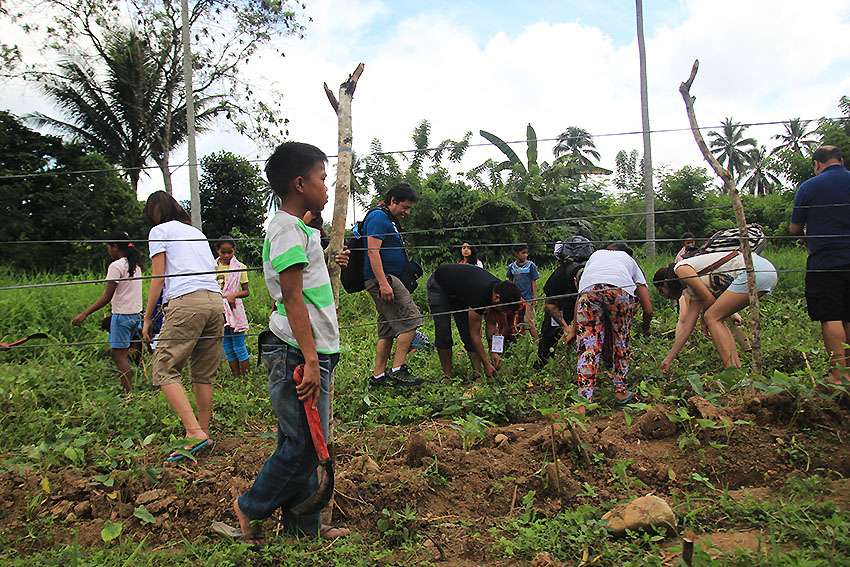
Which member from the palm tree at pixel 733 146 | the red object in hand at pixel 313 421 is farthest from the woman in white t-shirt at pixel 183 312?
the palm tree at pixel 733 146

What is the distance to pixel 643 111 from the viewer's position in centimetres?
1321

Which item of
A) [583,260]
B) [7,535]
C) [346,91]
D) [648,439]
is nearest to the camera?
[7,535]

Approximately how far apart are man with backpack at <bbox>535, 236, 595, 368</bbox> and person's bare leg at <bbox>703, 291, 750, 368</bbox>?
1174 millimetres

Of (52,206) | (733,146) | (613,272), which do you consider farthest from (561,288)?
(733,146)

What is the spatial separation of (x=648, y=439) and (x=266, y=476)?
2165 millimetres

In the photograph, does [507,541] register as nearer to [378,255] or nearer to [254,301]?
[378,255]

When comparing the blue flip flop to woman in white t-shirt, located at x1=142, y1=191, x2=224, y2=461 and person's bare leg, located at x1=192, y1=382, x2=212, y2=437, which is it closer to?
woman in white t-shirt, located at x1=142, y1=191, x2=224, y2=461

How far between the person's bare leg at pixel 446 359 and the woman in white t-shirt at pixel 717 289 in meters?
1.84

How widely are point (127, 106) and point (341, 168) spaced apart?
1553cm

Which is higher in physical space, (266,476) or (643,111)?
(643,111)

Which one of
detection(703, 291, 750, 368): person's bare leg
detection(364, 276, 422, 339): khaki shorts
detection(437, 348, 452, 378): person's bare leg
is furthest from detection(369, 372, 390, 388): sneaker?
detection(703, 291, 750, 368): person's bare leg

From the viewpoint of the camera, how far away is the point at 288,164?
2.32 m

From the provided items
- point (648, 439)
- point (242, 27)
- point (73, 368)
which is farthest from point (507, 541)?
point (242, 27)

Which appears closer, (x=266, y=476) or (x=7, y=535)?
(x=266, y=476)
